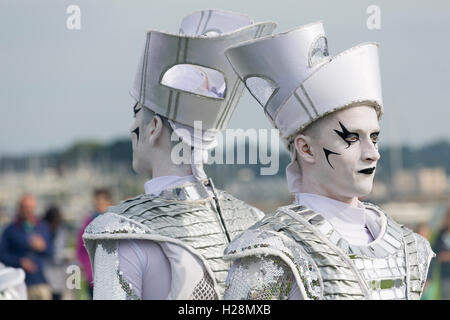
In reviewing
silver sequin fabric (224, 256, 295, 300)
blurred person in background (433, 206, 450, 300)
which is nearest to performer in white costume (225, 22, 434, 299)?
silver sequin fabric (224, 256, 295, 300)

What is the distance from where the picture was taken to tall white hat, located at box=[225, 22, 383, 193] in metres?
3.58

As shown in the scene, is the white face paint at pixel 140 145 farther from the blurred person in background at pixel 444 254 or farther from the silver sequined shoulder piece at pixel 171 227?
the blurred person in background at pixel 444 254

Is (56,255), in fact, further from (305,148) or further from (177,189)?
(305,148)

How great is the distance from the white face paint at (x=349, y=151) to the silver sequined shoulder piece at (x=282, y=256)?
0.30 metres

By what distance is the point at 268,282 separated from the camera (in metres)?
3.42

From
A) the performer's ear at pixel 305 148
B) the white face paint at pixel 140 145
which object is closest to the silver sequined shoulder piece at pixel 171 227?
the white face paint at pixel 140 145

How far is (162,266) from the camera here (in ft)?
14.3

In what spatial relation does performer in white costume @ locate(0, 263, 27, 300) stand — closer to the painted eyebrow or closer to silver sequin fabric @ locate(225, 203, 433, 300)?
the painted eyebrow

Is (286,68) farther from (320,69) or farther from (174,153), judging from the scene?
(174,153)

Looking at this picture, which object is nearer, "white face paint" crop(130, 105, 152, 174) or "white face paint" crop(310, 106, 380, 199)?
"white face paint" crop(310, 106, 380, 199)

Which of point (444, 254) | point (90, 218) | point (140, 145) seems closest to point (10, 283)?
point (140, 145)

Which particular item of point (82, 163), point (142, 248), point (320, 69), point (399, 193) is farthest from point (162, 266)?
point (82, 163)

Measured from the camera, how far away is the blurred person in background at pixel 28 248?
28.6 ft
